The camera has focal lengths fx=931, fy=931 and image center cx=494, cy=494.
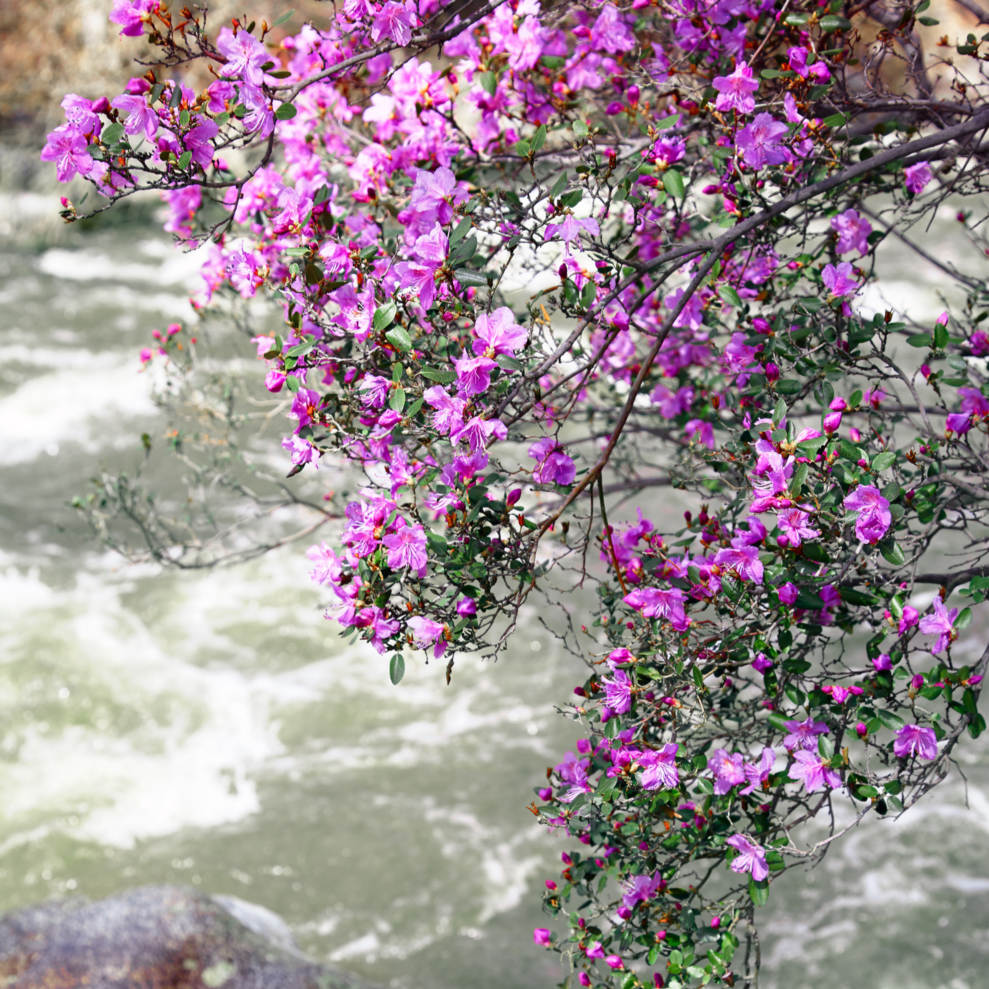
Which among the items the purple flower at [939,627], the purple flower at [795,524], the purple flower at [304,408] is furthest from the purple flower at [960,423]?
the purple flower at [304,408]

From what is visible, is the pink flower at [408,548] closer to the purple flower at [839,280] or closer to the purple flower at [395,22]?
the purple flower at [395,22]

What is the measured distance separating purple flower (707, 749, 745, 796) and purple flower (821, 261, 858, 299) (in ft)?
3.28

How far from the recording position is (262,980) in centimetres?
271

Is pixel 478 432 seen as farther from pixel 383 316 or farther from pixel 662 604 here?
pixel 662 604

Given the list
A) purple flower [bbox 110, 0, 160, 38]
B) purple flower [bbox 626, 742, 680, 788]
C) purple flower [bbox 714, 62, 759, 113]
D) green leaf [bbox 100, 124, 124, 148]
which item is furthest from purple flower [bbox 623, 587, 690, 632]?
purple flower [bbox 110, 0, 160, 38]

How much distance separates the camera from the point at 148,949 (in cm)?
276

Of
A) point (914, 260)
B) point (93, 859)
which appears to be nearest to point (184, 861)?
point (93, 859)

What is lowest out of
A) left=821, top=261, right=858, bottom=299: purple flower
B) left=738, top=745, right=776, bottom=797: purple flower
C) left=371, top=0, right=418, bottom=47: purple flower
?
left=738, top=745, right=776, bottom=797: purple flower

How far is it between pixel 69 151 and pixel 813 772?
173cm

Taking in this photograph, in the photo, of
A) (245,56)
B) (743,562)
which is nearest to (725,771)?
(743,562)

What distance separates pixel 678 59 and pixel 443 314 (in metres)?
1.02

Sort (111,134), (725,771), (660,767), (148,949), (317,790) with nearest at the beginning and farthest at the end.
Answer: (111,134), (660,767), (725,771), (148,949), (317,790)

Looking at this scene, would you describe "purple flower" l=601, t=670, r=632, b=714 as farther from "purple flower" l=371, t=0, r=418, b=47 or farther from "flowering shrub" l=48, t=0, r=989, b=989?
"purple flower" l=371, t=0, r=418, b=47

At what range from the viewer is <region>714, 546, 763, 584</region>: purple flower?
1687 mm
